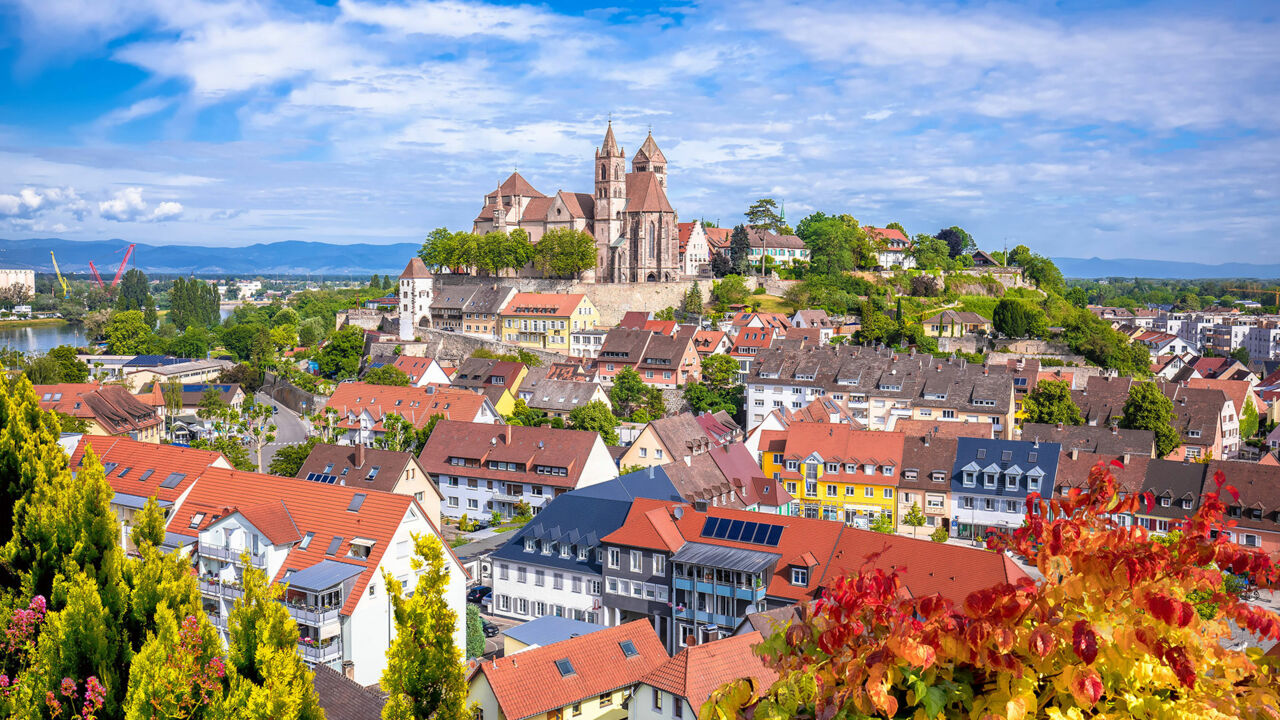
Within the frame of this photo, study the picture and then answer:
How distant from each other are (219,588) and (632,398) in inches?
1413

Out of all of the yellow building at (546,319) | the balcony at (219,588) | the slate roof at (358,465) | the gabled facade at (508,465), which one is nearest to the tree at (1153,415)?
the gabled facade at (508,465)

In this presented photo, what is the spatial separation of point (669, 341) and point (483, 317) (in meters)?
19.9

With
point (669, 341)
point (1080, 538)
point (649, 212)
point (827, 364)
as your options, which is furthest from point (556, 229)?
point (1080, 538)

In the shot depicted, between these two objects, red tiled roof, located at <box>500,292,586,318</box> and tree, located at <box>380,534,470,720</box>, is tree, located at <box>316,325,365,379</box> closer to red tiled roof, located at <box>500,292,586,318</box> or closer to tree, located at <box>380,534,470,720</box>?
red tiled roof, located at <box>500,292,586,318</box>

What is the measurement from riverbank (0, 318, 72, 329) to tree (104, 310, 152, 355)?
63828mm

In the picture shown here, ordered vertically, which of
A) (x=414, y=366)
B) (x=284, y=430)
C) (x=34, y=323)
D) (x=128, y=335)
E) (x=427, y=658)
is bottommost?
(x=284, y=430)

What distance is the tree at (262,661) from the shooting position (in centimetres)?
857

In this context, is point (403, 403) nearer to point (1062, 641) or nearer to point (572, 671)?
point (572, 671)

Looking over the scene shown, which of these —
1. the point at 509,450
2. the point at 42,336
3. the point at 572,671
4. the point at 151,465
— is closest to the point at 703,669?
the point at 572,671

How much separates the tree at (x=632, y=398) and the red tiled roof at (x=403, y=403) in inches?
432

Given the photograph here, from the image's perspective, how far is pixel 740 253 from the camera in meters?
88.0

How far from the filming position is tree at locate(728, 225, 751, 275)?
3434 inches

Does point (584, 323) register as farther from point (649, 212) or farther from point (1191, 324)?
point (1191, 324)

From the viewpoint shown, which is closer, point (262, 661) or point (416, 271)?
point (262, 661)
